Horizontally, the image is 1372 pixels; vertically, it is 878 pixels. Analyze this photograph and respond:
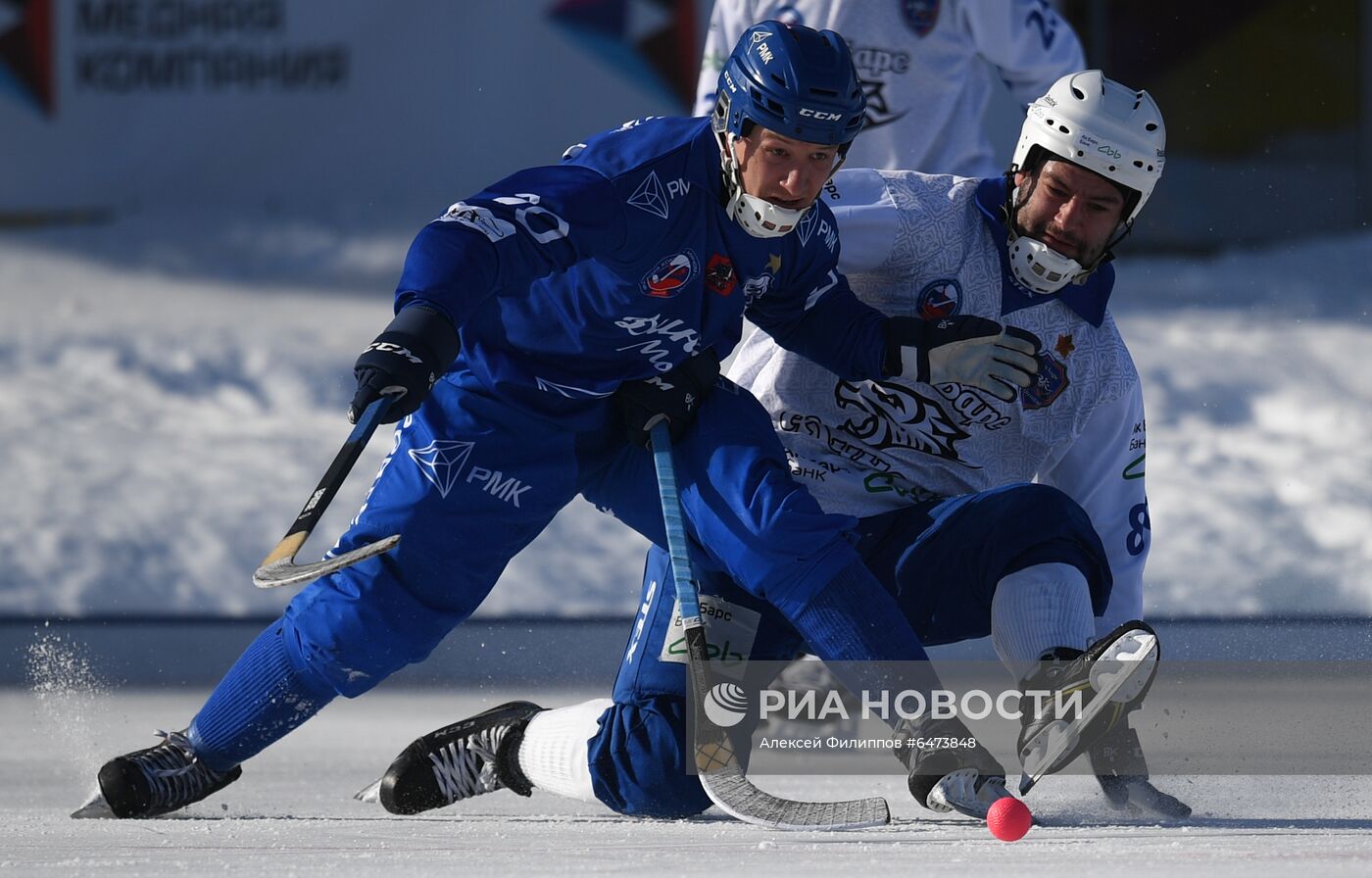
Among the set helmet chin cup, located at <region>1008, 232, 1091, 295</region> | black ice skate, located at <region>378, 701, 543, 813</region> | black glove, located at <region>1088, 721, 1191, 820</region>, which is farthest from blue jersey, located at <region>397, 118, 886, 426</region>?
black glove, located at <region>1088, 721, 1191, 820</region>

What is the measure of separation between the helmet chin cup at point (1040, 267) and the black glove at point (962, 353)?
0.36ft

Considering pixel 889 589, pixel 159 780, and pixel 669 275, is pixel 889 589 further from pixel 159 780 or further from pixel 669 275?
pixel 159 780

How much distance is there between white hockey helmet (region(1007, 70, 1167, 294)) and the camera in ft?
10.2

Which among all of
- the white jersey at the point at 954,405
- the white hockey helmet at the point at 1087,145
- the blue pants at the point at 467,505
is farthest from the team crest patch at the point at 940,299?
the blue pants at the point at 467,505

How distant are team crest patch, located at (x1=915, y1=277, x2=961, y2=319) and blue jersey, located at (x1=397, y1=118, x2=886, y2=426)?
13cm

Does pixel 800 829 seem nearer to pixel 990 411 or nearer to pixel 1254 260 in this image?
pixel 990 411

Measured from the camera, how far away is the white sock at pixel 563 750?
312cm

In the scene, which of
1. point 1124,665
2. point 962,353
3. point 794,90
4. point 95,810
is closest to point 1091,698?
point 1124,665

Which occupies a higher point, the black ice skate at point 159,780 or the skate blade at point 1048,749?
the skate blade at point 1048,749

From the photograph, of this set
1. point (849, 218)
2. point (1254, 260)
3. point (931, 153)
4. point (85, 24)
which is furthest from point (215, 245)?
point (849, 218)

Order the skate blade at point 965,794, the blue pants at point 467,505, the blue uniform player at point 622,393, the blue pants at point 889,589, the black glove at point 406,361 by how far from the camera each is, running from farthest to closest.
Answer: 1. the blue pants at point 889,589
2. the blue pants at point 467,505
3. the blue uniform player at point 622,393
4. the skate blade at point 965,794
5. the black glove at point 406,361

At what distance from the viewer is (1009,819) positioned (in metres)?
2.60

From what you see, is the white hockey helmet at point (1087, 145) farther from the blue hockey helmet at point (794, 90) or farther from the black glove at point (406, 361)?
the black glove at point (406, 361)

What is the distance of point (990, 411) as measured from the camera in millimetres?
3258
